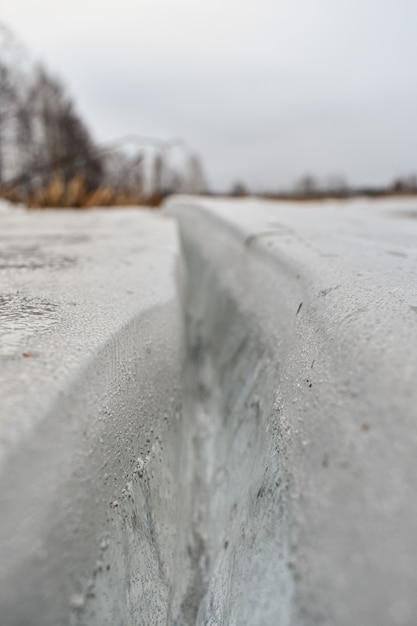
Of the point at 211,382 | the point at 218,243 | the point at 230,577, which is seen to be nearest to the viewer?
the point at 230,577

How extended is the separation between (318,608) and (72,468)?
0.18 meters

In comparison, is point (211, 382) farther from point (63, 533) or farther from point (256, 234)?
point (63, 533)

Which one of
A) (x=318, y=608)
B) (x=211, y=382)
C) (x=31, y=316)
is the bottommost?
(x=211, y=382)

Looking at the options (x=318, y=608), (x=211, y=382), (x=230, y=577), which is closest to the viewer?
(x=318, y=608)

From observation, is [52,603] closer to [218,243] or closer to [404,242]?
[404,242]

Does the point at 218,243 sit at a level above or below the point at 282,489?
above

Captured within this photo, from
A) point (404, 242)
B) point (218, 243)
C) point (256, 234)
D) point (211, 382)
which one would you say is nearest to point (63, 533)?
point (211, 382)

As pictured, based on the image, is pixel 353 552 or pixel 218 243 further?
pixel 218 243

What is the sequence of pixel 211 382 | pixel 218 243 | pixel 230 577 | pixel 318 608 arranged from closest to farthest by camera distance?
pixel 318 608
pixel 230 577
pixel 211 382
pixel 218 243

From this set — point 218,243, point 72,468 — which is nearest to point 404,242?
point 218,243

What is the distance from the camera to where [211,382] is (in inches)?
31.2

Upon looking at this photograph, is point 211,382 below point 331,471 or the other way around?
below

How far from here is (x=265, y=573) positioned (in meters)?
0.27

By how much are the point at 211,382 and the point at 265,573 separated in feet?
1.73
